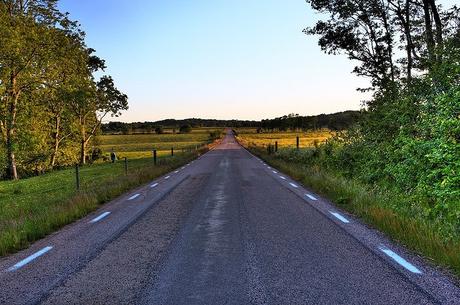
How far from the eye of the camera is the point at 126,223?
336 inches

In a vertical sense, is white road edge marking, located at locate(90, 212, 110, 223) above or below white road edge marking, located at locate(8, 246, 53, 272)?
below

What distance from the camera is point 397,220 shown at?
7375mm

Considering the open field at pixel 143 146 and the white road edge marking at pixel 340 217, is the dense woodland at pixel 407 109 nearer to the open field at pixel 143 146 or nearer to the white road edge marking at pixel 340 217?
the white road edge marking at pixel 340 217

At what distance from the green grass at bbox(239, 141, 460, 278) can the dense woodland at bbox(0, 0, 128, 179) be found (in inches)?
1059

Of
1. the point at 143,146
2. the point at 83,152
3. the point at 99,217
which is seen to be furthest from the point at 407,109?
the point at 143,146

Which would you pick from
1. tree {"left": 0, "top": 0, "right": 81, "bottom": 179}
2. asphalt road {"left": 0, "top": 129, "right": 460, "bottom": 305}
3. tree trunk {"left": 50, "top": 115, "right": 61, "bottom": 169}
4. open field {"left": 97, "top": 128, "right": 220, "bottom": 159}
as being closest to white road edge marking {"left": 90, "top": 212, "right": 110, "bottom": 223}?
asphalt road {"left": 0, "top": 129, "right": 460, "bottom": 305}

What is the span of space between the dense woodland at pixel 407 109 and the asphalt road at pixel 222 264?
1940mm

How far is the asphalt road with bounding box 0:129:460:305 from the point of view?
14.3 ft

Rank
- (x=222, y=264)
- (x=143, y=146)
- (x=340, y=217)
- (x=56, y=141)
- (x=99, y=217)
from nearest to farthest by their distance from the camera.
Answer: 1. (x=222, y=264)
2. (x=340, y=217)
3. (x=99, y=217)
4. (x=56, y=141)
5. (x=143, y=146)

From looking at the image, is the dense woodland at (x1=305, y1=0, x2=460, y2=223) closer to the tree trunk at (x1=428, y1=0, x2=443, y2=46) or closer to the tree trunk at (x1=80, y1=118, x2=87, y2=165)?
the tree trunk at (x1=428, y1=0, x2=443, y2=46)

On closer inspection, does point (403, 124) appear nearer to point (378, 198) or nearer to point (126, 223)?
point (378, 198)

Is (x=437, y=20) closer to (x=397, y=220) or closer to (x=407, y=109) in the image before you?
(x=407, y=109)

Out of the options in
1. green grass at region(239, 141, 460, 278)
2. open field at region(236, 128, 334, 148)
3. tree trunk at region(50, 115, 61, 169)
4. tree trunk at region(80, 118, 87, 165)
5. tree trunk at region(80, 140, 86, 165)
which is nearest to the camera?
green grass at region(239, 141, 460, 278)

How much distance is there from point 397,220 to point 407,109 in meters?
5.99
